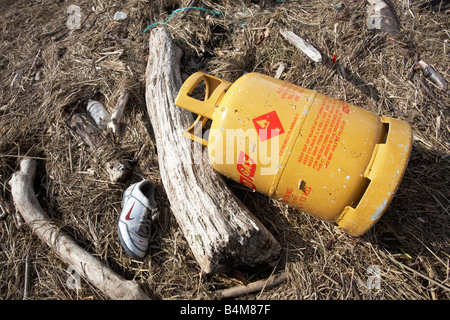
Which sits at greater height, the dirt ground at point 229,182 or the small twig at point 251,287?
the dirt ground at point 229,182

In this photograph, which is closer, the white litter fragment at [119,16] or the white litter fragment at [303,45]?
the white litter fragment at [303,45]

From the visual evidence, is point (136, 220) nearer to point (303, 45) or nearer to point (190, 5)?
point (303, 45)

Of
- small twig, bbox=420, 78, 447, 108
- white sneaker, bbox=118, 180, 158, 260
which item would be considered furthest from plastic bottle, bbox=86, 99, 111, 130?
small twig, bbox=420, 78, 447, 108

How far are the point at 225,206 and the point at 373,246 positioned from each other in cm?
95

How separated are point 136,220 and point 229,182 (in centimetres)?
68

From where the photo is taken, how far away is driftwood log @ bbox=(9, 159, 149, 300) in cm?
172

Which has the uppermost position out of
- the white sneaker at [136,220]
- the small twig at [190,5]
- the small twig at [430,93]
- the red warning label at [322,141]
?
the small twig at [190,5]

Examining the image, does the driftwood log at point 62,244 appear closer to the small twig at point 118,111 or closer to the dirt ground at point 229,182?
the dirt ground at point 229,182

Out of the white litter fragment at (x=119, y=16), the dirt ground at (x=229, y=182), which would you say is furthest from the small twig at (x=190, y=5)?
the white litter fragment at (x=119, y=16)

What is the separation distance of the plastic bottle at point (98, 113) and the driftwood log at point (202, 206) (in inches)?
18.4

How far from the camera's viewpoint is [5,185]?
2.19m

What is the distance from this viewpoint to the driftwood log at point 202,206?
5.32ft
